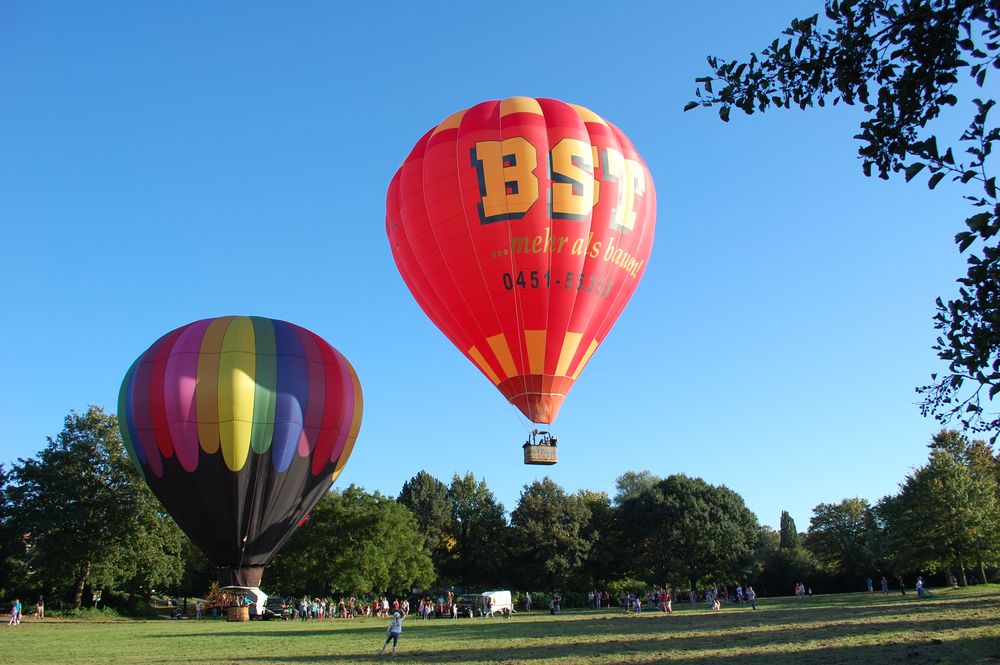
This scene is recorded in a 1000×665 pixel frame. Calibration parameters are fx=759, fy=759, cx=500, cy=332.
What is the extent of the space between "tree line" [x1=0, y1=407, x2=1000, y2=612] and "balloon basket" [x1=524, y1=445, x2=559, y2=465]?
1581 cm

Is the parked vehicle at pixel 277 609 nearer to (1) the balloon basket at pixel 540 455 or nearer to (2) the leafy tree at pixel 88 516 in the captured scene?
(2) the leafy tree at pixel 88 516

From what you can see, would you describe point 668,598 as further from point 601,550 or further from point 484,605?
point 601,550

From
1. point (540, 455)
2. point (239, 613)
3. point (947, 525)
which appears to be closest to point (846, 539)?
point (947, 525)

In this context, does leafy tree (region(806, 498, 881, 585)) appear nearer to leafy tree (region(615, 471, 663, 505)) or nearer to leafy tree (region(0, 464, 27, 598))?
leafy tree (region(615, 471, 663, 505))

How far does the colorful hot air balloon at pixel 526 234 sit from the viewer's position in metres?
20.9

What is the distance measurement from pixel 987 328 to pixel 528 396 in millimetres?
16110

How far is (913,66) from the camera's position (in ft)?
18.8

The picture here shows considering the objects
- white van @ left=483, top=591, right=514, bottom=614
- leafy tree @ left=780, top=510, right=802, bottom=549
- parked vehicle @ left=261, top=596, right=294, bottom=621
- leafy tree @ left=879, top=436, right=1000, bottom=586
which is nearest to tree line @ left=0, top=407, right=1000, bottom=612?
leafy tree @ left=879, top=436, right=1000, bottom=586

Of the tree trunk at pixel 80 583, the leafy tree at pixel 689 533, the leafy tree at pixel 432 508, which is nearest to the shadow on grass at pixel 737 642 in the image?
the tree trunk at pixel 80 583

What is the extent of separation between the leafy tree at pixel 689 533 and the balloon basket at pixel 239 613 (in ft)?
102

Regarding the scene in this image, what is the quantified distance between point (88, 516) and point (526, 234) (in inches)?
1173

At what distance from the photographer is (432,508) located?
60094 mm

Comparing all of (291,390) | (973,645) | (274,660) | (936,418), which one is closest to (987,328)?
(936,418)

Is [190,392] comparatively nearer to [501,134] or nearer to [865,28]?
[501,134]
